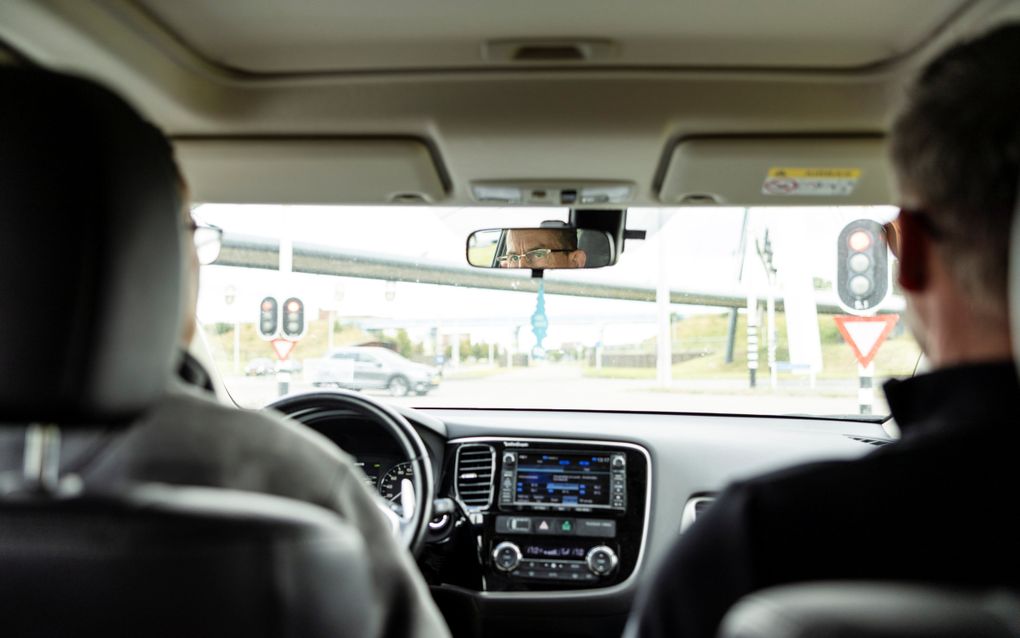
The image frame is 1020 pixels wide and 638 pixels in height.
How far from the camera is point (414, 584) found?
1.78 m

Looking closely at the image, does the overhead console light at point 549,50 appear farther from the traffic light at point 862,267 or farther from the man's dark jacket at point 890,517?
the traffic light at point 862,267

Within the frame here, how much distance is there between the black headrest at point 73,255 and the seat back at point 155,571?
0.17 metres

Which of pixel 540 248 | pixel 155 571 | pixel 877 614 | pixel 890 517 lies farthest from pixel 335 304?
pixel 877 614

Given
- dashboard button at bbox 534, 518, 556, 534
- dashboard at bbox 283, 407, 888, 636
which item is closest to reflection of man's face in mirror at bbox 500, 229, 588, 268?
dashboard at bbox 283, 407, 888, 636

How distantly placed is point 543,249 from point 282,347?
297 centimetres

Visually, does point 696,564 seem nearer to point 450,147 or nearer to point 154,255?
point 154,255

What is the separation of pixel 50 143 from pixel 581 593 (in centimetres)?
331

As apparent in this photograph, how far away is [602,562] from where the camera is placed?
13.5 ft

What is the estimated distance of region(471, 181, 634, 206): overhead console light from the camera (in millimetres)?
3160

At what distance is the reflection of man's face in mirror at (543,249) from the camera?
359 centimetres

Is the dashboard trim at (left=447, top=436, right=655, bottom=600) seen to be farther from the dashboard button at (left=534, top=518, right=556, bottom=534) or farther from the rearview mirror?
the rearview mirror

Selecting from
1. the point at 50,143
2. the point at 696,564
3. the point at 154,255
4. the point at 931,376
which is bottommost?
the point at 696,564

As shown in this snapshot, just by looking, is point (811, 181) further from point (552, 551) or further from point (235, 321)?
point (235, 321)

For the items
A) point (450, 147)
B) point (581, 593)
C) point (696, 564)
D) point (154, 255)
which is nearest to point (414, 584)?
point (696, 564)
